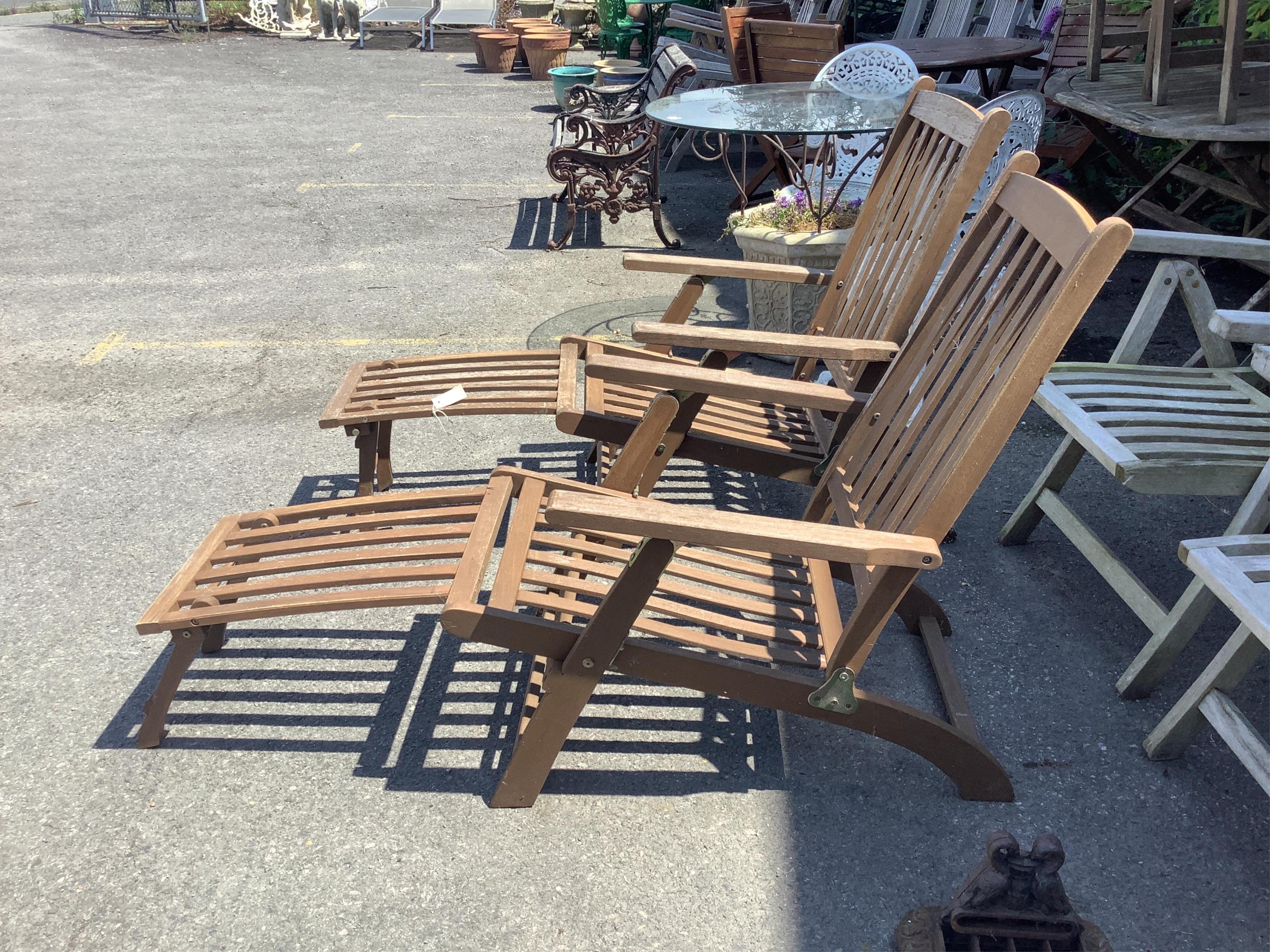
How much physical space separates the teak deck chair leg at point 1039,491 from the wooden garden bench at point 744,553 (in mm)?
607

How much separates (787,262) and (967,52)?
117 inches

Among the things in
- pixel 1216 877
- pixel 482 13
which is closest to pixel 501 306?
pixel 1216 877

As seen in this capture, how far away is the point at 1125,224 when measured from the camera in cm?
164

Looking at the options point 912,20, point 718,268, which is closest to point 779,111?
point 718,268

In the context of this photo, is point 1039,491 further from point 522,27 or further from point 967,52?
point 522,27

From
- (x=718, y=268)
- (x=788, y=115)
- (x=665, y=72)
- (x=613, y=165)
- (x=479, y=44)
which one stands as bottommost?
(x=479, y=44)

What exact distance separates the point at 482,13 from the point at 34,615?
14.8m

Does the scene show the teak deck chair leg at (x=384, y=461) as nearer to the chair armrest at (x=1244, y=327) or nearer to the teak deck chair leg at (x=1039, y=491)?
the teak deck chair leg at (x=1039, y=491)

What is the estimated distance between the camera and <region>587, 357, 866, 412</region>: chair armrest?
7.32 ft

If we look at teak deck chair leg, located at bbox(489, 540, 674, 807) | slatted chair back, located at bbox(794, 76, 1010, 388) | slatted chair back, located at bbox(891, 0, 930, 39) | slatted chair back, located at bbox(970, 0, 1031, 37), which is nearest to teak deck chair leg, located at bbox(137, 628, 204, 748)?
teak deck chair leg, located at bbox(489, 540, 674, 807)

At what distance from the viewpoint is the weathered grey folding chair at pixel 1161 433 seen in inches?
93.4

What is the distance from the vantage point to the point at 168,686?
7.42ft

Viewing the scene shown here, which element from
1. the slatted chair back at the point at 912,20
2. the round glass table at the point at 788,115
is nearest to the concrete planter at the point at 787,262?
the round glass table at the point at 788,115

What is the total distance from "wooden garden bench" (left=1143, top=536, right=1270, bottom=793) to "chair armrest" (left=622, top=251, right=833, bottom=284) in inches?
56.5
